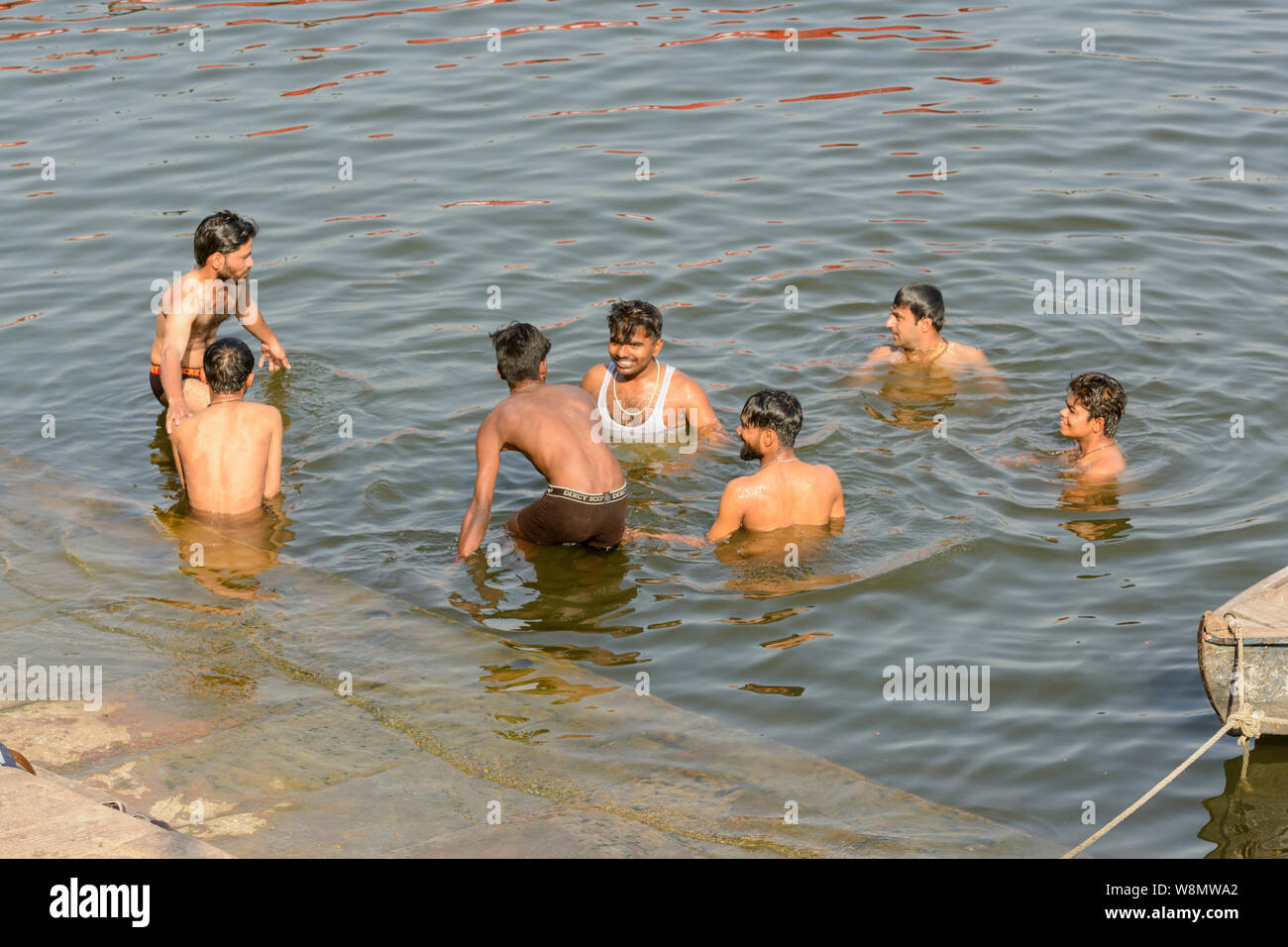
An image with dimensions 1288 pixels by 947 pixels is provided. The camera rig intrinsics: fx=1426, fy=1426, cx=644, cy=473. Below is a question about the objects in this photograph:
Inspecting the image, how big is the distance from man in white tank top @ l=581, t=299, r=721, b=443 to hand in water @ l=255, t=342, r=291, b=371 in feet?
7.01

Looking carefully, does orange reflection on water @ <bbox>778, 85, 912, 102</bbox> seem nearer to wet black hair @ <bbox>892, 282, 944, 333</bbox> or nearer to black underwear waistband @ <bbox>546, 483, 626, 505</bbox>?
wet black hair @ <bbox>892, 282, 944, 333</bbox>

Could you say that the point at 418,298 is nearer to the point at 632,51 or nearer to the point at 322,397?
the point at 322,397

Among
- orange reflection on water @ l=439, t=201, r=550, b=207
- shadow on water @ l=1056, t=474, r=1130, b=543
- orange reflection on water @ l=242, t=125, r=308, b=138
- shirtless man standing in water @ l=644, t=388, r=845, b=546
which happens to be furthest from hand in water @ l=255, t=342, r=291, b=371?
shadow on water @ l=1056, t=474, r=1130, b=543

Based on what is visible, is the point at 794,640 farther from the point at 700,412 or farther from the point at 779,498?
the point at 700,412

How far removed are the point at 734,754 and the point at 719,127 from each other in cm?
914

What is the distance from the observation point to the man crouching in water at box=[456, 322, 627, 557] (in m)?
7.24

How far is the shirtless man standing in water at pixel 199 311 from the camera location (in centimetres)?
830

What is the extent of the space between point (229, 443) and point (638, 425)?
2359 mm

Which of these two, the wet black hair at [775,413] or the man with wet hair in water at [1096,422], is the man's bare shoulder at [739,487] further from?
the man with wet hair in water at [1096,422]

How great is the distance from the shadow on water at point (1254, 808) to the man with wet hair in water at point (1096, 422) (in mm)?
2678

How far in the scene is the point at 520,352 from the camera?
7.25 m

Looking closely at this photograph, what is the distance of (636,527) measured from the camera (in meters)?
7.93

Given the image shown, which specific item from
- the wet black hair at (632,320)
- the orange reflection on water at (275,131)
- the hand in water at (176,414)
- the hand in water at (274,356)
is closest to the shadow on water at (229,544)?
the hand in water at (176,414)

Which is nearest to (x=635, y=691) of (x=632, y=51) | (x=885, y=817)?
(x=885, y=817)
